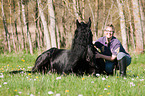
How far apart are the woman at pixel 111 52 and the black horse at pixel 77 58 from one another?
387 mm

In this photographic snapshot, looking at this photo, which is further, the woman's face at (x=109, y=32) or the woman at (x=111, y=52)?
the woman's face at (x=109, y=32)

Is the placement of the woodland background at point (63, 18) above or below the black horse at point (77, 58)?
above

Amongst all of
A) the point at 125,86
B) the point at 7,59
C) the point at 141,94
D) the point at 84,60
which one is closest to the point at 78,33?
the point at 84,60

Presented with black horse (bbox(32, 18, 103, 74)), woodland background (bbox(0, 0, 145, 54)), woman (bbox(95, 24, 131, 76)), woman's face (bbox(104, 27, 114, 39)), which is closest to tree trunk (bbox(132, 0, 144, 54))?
woodland background (bbox(0, 0, 145, 54))

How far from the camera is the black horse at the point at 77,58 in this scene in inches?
169

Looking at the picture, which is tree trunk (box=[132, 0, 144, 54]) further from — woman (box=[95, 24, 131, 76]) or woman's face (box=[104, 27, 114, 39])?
woman's face (box=[104, 27, 114, 39])

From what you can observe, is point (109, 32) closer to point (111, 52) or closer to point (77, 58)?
point (111, 52)

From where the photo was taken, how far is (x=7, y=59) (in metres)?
11.0

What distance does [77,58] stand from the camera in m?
4.50

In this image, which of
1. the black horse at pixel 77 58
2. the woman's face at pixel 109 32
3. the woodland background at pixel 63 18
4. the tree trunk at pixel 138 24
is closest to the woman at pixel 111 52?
the woman's face at pixel 109 32

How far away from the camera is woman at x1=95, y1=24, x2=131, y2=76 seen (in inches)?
197

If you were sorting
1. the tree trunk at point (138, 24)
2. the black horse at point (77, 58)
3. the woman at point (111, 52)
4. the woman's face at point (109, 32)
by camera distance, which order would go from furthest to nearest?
the tree trunk at point (138, 24), the woman's face at point (109, 32), the woman at point (111, 52), the black horse at point (77, 58)

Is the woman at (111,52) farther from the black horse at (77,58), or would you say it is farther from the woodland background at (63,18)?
the woodland background at (63,18)

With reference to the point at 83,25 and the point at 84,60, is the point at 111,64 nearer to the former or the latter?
the point at 84,60
